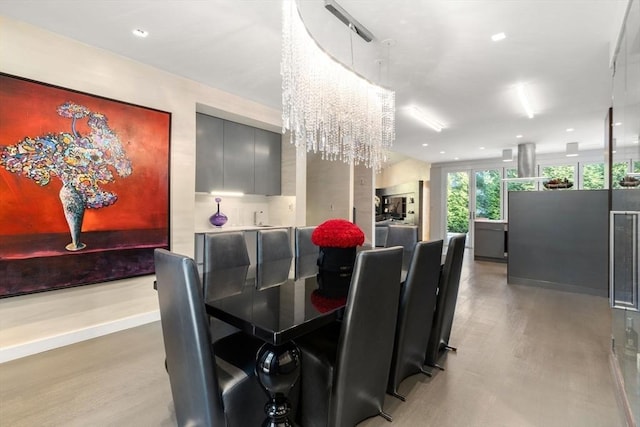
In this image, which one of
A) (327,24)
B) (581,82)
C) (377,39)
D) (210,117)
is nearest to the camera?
(327,24)

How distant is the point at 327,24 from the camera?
2.52 m

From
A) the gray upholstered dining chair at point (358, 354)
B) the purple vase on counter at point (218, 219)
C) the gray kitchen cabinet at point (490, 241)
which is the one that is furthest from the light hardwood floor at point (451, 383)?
the gray kitchen cabinet at point (490, 241)

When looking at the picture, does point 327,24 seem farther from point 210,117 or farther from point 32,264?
point 32,264

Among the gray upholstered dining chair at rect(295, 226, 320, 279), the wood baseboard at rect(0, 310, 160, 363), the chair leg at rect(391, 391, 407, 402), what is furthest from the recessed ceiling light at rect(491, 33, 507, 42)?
the wood baseboard at rect(0, 310, 160, 363)

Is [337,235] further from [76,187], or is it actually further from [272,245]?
[76,187]

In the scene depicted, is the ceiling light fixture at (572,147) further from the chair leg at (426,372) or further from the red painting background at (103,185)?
the red painting background at (103,185)

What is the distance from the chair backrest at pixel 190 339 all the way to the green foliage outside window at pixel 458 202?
9749 millimetres

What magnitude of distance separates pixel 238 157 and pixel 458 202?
782 centimetres

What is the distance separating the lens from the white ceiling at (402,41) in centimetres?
233

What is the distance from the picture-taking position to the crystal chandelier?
2.25 metres

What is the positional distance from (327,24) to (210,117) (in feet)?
7.78

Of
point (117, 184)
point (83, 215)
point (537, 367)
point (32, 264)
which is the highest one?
point (117, 184)

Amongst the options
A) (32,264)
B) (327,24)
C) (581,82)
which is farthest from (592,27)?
(32,264)

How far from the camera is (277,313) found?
1445 mm
